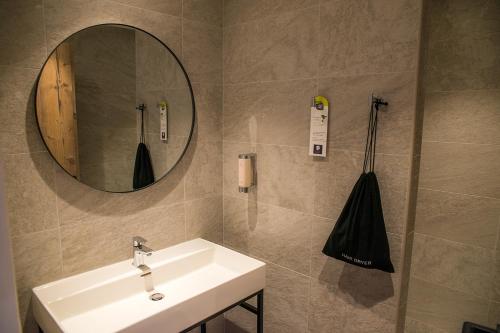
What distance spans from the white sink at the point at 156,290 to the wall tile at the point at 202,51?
3.27 feet

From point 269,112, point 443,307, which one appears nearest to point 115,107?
point 269,112

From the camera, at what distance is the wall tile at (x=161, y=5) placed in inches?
65.8

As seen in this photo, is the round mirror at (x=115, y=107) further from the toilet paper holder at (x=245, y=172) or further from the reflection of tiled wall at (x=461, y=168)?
the reflection of tiled wall at (x=461, y=168)

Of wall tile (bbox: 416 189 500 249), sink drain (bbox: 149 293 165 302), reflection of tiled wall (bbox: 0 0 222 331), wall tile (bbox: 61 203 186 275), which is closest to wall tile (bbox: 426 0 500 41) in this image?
wall tile (bbox: 416 189 500 249)

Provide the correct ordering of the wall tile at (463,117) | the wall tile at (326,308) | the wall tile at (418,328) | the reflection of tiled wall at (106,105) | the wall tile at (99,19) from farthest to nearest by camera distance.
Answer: the wall tile at (418,328)
the wall tile at (463,117)
the wall tile at (326,308)
the reflection of tiled wall at (106,105)
the wall tile at (99,19)

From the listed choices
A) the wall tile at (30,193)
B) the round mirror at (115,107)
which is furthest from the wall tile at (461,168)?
the wall tile at (30,193)

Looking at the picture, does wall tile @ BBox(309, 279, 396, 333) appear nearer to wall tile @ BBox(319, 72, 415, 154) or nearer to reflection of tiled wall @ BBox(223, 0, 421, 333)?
reflection of tiled wall @ BBox(223, 0, 421, 333)

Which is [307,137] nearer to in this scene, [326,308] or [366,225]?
[366,225]

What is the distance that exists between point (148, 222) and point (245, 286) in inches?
24.2

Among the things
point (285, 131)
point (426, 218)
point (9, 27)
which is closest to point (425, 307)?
point (426, 218)

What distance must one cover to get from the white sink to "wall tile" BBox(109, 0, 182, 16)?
4.15 ft

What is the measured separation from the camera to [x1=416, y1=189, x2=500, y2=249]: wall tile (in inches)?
75.7

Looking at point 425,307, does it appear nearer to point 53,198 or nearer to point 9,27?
point 53,198

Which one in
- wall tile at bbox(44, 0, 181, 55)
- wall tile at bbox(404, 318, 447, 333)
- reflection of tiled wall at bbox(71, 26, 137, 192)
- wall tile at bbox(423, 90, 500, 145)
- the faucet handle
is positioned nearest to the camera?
wall tile at bbox(44, 0, 181, 55)
